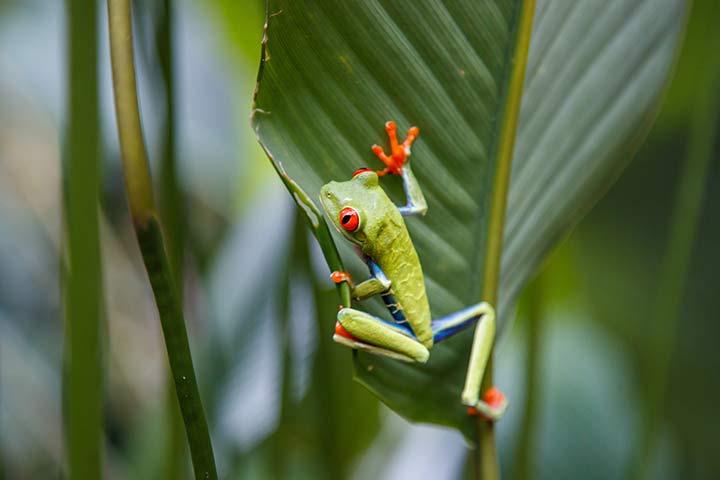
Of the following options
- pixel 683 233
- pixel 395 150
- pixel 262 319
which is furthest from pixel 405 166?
pixel 262 319

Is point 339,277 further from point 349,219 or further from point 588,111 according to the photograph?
point 588,111

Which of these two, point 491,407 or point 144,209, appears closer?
point 144,209

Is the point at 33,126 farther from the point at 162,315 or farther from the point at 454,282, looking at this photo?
the point at 162,315

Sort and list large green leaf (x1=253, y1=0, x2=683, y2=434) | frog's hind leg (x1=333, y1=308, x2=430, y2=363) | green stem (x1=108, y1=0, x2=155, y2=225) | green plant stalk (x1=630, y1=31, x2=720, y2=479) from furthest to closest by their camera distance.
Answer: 1. green plant stalk (x1=630, y1=31, x2=720, y2=479)
2. frog's hind leg (x1=333, y1=308, x2=430, y2=363)
3. large green leaf (x1=253, y1=0, x2=683, y2=434)
4. green stem (x1=108, y1=0, x2=155, y2=225)

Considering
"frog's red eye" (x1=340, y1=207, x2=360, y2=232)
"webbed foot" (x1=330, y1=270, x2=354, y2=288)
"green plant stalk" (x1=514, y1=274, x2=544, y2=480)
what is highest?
"frog's red eye" (x1=340, y1=207, x2=360, y2=232)

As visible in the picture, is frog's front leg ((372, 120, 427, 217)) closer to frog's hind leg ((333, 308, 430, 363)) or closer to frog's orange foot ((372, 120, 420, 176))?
frog's orange foot ((372, 120, 420, 176))

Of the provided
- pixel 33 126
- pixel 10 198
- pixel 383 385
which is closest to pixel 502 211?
pixel 383 385

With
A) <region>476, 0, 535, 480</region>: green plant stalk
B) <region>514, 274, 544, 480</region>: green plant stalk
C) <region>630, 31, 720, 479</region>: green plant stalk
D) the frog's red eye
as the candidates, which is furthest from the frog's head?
<region>630, 31, 720, 479</region>: green plant stalk

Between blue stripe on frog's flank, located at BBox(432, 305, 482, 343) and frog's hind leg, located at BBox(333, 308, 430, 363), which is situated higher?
frog's hind leg, located at BBox(333, 308, 430, 363)
